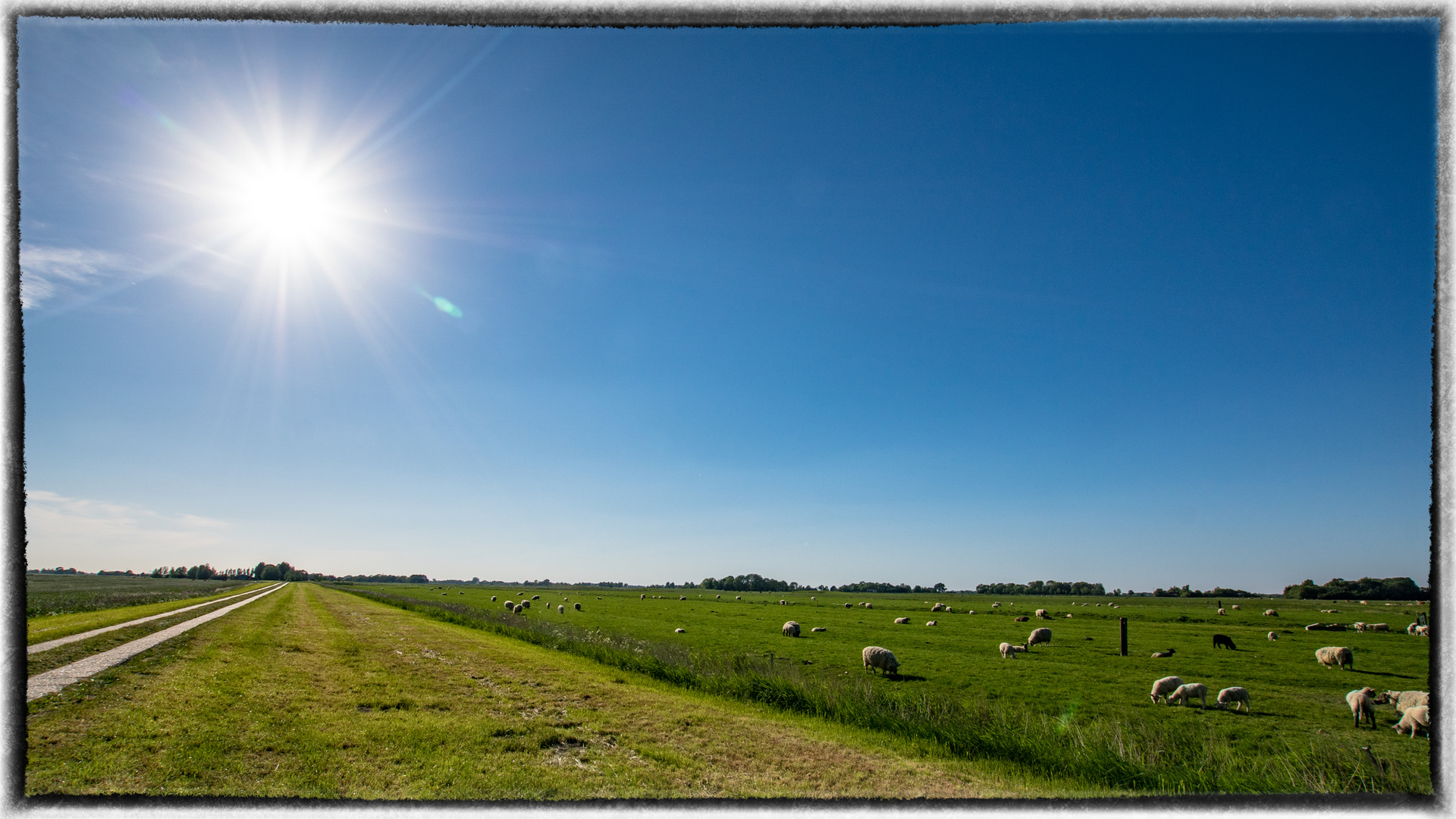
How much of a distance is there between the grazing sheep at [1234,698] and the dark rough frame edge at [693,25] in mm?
20562

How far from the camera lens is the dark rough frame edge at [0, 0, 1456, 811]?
312 centimetres

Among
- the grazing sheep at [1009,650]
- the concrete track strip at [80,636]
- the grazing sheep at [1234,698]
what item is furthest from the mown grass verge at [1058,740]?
the concrete track strip at [80,636]

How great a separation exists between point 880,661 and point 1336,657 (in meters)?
22.0

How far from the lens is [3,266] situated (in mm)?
3207

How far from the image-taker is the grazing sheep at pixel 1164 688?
61.8 ft

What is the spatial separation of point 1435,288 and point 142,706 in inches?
606

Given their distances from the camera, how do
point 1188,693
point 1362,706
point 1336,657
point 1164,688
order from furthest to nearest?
point 1336,657 → point 1164,688 → point 1188,693 → point 1362,706

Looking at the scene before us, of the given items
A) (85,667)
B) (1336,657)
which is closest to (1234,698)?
(1336,657)

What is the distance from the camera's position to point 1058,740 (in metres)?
8.85

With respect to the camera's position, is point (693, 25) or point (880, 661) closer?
point (693, 25)

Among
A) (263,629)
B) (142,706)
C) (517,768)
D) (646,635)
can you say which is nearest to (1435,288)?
(517,768)

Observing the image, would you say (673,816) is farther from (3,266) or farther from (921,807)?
(3,266)

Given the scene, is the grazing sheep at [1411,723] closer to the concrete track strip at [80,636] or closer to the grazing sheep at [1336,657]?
the grazing sheep at [1336,657]

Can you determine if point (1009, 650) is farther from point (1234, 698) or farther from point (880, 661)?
point (1234, 698)
